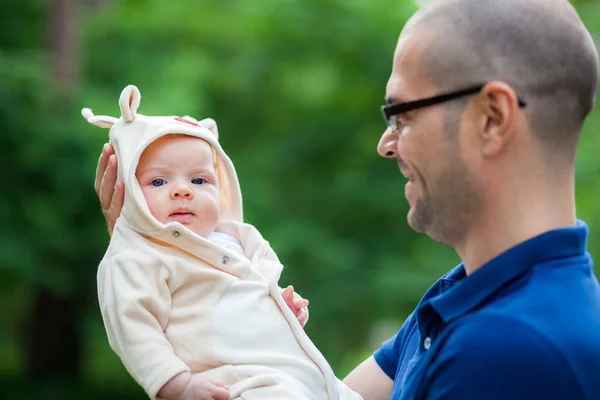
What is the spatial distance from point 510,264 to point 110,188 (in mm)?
987

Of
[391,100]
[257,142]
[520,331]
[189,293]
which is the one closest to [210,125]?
[189,293]

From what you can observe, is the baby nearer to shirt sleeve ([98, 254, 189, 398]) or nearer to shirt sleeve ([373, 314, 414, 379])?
shirt sleeve ([98, 254, 189, 398])

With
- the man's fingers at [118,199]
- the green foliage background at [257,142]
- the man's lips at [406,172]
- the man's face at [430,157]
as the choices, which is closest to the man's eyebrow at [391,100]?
the man's face at [430,157]

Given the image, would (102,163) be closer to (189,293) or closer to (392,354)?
(189,293)

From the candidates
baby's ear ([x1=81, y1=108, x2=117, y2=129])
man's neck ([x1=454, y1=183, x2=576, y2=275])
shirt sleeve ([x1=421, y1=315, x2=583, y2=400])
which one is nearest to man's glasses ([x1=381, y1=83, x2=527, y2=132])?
man's neck ([x1=454, y1=183, x2=576, y2=275])

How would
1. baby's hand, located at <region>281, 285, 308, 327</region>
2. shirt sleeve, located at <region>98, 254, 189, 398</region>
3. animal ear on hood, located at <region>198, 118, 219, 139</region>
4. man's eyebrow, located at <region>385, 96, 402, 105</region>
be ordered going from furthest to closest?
1. animal ear on hood, located at <region>198, 118, 219, 139</region>
2. baby's hand, located at <region>281, 285, 308, 327</region>
3. shirt sleeve, located at <region>98, 254, 189, 398</region>
4. man's eyebrow, located at <region>385, 96, 402, 105</region>

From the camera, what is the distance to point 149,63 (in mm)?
8383

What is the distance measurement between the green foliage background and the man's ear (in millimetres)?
5856

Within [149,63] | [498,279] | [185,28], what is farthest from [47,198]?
[498,279]

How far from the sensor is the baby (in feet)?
6.42

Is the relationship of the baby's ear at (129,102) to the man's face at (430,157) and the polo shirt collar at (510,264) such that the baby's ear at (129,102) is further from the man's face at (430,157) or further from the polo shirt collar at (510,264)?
the polo shirt collar at (510,264)

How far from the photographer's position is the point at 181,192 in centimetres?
213

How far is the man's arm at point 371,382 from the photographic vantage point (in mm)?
2262

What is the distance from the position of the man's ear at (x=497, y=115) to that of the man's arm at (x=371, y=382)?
0.77 metres
